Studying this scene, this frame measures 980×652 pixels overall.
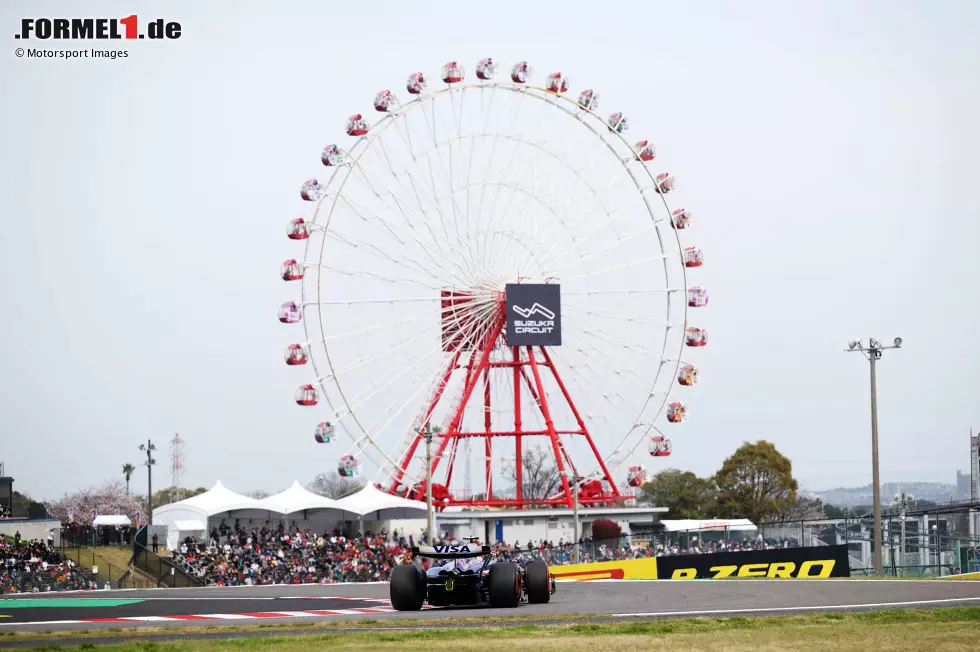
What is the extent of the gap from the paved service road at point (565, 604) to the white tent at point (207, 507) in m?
21.1

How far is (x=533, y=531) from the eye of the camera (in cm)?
6184

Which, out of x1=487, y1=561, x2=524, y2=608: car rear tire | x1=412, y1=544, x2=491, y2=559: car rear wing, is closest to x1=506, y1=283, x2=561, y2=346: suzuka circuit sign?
x1=412, y1=544, x2=491, y2=559: car rear wing

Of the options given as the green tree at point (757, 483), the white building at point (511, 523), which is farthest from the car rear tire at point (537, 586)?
the green tree at point (757, 483)

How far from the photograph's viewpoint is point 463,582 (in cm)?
2445

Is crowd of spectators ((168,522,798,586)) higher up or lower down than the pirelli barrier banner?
lower down

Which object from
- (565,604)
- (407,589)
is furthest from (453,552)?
(565,604)

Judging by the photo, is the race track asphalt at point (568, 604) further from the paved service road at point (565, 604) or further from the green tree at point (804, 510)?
the green tree at point (804, 510)

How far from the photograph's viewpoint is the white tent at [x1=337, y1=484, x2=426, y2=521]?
187ft

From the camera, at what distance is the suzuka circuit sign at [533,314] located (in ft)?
191

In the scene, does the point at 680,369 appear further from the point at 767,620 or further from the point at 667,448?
the point at 767,620

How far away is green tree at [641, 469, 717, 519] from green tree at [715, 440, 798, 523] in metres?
Result: 2.36

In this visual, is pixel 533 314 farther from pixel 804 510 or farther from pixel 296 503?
pixel 804 510

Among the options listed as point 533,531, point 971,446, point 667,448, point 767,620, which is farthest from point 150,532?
point 971,446

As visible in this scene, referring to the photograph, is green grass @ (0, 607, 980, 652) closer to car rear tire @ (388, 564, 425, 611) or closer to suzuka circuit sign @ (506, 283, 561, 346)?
car rear tire @ (388, 564, 425, 611)
